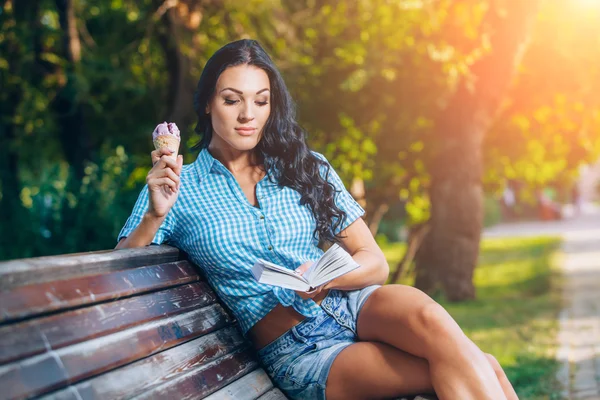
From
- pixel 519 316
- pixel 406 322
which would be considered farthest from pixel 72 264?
pixel 519 316

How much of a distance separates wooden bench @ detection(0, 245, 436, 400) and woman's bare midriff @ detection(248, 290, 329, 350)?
0.25 feet

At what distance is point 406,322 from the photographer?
8.45 ft

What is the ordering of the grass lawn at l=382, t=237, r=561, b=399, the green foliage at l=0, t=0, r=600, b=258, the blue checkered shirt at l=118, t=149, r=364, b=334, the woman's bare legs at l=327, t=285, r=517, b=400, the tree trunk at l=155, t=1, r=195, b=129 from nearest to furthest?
the woman's bare legs at l=327, t=285, r=517, b=400
the blue checkered shirt at l=118, t=149, r=364, b=334
the grass lawn at l=382, t=237, r=561, b=399
the tree trunk at l=155, t=1, r=195, b=129
the green foliage at l=0, t=0, r=600, b=258

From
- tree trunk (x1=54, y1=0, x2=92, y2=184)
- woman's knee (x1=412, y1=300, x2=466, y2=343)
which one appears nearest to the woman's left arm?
woman's knee (x1=412, y1=300, x2=466, y2=343)

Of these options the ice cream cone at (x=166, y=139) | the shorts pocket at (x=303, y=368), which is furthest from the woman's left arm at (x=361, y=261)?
the ice cream cone at (x=166, y=139)

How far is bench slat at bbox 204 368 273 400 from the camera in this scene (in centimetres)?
250

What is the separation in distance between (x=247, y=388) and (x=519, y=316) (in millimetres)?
6691

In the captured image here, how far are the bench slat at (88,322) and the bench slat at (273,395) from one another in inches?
15.5

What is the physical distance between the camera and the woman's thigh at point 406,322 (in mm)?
2500

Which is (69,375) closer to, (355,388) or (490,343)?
(355,388)

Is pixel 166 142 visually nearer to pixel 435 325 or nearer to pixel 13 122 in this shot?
pixel 435 325

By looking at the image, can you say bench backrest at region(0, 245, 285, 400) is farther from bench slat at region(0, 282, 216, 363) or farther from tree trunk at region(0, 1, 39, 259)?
tree trunk at region(0, 1, 39, 259)

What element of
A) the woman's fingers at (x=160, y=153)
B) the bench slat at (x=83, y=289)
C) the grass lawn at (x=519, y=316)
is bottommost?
the grass lawn at (x=519, y=316)

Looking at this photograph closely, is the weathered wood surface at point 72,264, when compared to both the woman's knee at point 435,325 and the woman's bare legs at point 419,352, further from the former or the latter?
the woman's knee at point 435,325
